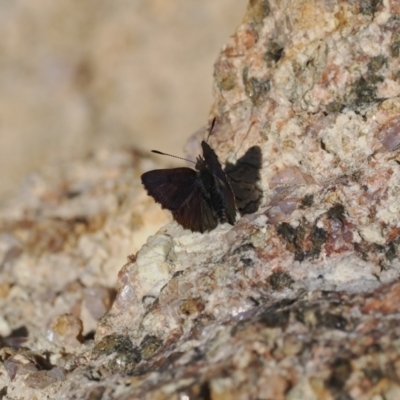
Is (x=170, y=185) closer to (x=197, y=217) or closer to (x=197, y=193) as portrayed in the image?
(x=197, y=193)

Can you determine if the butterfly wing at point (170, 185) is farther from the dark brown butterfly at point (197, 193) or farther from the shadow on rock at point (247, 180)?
the shadow on rock at point (247, 180)

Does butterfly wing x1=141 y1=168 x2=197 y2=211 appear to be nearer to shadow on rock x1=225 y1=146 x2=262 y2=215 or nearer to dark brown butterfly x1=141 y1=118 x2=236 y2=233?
dark brown butterfly x1=141 y1=118 x2=236 y2=233

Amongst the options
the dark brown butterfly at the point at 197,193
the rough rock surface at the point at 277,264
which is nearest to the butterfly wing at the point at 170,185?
the dark brown butterfly at the point at 197,193

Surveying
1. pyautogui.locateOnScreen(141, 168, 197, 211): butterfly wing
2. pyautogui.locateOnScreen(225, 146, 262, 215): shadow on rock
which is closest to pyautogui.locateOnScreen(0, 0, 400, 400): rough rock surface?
pyautogui.locateOnScreen(225, 146, 262, 215): shadow on rock

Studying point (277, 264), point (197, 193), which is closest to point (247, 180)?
point (197, 193)

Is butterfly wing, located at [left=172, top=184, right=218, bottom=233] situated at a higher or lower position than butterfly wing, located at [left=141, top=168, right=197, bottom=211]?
lower

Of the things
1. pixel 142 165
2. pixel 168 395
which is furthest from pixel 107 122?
pixel 168 395

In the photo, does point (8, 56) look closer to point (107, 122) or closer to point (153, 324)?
point (107, 122)
